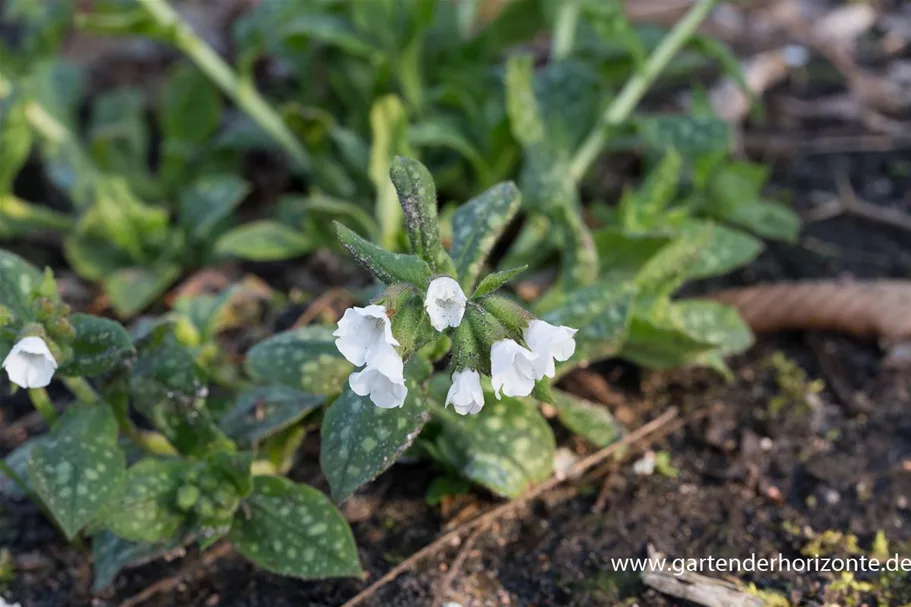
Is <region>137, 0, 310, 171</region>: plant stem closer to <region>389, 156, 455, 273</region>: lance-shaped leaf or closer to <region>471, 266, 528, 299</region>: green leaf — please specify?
<region>389, 156, 455, 273</region>: lance-shaped leaf

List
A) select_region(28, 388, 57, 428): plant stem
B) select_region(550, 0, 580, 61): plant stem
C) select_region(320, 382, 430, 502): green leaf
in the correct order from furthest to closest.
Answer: select_region(550, 0, 580, 61): plant stem < select_region(28, 388, 57, 428): plant stem < select_region(320, 382, 430, 502): green leaf

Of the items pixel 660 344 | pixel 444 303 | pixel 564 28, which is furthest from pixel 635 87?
pixel 444 303

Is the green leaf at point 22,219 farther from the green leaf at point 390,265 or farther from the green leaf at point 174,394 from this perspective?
the green leaf at point 390,265

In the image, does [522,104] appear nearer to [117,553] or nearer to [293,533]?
[293,533]

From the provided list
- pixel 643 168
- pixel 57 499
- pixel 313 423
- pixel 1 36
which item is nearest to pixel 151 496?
pixel 57 499

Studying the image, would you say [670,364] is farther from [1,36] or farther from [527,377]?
[1,36]

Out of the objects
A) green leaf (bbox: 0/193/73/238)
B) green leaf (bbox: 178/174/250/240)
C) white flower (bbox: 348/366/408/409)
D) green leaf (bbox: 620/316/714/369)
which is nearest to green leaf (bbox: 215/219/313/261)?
green leaf (bbox: 178/174/250/240)
